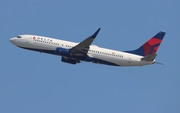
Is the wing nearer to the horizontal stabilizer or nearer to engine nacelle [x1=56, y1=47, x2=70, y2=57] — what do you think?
engine nacelle [x1=56, y1=47, x2=70, y2=57]

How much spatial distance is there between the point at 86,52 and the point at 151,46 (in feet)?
48.0

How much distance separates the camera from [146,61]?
8075 centimetres

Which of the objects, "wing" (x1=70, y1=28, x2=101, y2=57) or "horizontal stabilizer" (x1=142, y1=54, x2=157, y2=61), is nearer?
"horizontal stabilizer" (x1=142, y1=54, x2=157, y2=61)

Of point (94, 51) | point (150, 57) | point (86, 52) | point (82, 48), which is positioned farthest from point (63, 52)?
point (150, 57)

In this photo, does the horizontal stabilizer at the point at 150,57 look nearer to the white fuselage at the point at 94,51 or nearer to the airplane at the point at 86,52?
the airplane at the point at 86,52

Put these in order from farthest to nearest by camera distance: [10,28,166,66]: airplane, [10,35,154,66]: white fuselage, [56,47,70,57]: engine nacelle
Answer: [10,35,154,66]: white fuselage
[56,47,70,57]: engine nacelle
[10,28,166,66]: airplane

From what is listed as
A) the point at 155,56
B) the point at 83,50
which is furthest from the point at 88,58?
the point at 155,56

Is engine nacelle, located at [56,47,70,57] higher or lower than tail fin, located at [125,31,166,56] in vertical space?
lower

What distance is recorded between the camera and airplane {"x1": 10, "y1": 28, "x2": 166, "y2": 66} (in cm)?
8206

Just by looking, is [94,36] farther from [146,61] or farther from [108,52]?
[146,61]

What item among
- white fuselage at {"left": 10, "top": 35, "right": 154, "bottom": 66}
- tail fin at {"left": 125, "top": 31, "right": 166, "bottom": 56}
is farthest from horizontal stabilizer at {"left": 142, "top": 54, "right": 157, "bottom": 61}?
tail fin at {"left": 125, "top": 31, "right": 166, "bottom": 56}

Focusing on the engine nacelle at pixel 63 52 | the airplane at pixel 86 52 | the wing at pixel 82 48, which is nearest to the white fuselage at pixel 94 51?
the airplane at pixel 86 52

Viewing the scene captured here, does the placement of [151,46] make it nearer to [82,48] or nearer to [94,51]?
[94,51]

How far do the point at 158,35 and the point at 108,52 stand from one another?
1305cm
